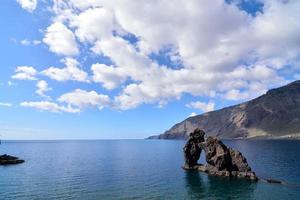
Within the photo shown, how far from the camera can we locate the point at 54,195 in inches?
2603

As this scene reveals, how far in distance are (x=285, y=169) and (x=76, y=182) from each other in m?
Answer: 69.9

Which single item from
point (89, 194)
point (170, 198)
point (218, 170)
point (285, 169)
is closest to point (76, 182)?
point (89, 194)

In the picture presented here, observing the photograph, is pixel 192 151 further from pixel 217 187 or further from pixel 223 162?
pixel 217 187

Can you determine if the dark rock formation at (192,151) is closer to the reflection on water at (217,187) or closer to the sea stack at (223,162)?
the sea stack at (223,162)

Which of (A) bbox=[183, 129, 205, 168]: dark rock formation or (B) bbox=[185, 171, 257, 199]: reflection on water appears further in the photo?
(A) bbox=[183, 129, 205, 168]: dark rock formation

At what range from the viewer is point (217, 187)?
76.4 metres

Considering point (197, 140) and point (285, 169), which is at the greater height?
point (197, 140)

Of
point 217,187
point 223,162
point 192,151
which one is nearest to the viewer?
point 217,187

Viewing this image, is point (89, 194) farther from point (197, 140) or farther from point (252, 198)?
point (197, 140)

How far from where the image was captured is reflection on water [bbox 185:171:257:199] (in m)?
67.2

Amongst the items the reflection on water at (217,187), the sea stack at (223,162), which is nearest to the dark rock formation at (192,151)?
the sea stack at (223,162)

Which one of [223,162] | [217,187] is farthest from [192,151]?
[217,187]

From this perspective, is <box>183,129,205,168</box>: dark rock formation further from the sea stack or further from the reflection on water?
the reflection on water

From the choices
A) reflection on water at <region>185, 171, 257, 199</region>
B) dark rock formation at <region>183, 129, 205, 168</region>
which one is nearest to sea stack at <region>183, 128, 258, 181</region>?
dark rock formation at <region>183, 129, 205, 168</region>
